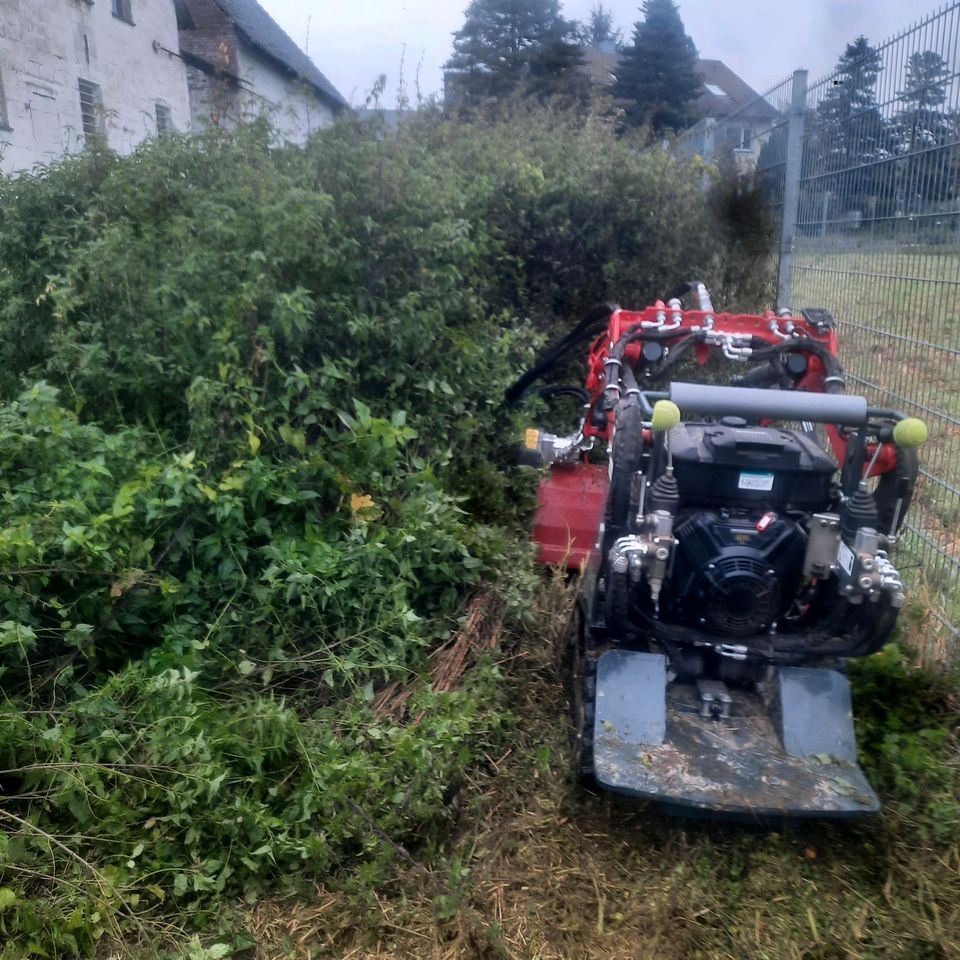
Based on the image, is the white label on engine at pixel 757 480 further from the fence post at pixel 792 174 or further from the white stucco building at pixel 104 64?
the white stucco building at pixel 104 64

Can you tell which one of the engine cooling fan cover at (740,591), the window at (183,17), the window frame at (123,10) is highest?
the window at (183,17)

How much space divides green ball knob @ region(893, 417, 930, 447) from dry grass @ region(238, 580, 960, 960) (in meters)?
1.26

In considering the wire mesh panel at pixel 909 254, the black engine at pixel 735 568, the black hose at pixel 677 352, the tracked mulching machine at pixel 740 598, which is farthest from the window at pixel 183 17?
the black engine at pixel 735 568

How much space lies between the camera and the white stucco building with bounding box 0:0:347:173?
12.2 meters

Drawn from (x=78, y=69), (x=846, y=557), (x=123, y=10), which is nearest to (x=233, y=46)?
(x=123, y=10)

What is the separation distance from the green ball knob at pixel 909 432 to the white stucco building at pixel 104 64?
15.1 ft

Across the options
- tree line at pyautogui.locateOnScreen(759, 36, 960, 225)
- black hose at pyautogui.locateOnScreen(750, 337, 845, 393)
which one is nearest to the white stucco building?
tree line at pyautogui.locateOnScreen(759, 36, 960, 225)

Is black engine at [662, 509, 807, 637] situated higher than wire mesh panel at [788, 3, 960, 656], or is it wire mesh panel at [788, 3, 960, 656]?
wire mesh panel at [788, 3, 960, 656]

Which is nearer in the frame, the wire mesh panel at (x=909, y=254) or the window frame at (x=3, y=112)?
the wire mesh panel at (x=909, y=254)

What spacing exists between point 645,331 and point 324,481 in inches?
64.6

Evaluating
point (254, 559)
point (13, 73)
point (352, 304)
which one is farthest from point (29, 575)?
point (13, 73)

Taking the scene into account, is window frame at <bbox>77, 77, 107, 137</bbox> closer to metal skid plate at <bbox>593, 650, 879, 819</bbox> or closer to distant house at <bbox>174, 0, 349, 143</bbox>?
distant house at <bbox>174, 0, 349, 143</bbox>

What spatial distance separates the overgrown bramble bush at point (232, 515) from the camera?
2824 millimetres

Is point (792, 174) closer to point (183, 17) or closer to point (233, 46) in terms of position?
point (233, 46)
